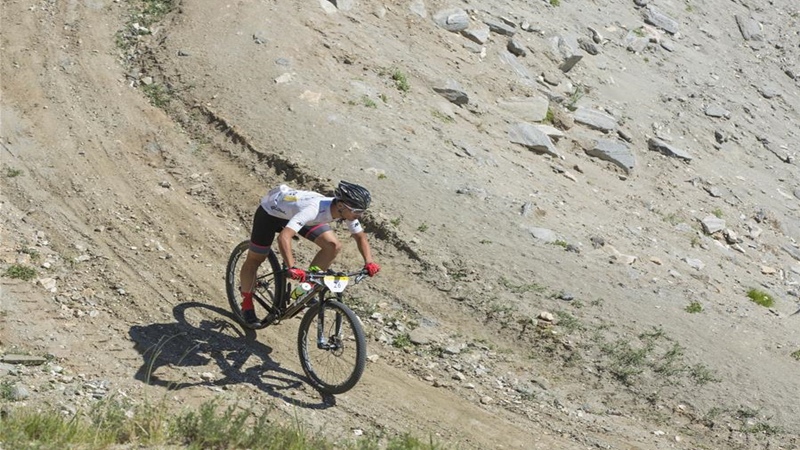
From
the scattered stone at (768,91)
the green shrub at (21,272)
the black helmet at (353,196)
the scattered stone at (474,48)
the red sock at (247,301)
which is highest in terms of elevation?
the scattered stone at (768,91)

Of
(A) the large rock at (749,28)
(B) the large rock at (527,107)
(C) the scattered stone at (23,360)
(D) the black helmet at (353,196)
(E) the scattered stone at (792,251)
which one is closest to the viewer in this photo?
(C) the scattered stone at (23,360)

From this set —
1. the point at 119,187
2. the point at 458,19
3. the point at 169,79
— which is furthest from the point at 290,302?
the point at 458,19

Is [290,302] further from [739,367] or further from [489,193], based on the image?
[739,367]

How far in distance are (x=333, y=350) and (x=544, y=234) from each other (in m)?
4.83

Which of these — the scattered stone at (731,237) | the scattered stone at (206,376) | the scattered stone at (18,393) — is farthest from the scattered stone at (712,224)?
the scattered stone at (18,393)

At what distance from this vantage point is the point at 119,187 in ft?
38.7

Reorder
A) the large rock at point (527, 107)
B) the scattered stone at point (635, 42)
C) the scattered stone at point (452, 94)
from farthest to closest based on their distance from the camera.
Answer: the scattered stone at point (635, 42) → the large rock at point (527, 107) → the scattered stone at point (452, 94)

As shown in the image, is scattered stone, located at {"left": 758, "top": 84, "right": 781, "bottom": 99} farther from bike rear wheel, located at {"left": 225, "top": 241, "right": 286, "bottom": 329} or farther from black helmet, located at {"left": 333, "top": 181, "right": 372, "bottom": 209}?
black helmet, located at {"left": 333, "top": 181, "right": 372, "bottom": 209}

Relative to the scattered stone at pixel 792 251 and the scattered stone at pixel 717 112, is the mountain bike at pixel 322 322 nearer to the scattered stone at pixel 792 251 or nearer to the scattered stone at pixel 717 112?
the scattered stone at pixel 792 251

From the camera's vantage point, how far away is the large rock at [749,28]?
74.1ft

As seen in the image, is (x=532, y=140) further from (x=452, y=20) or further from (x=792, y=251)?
(x=792, y=251)

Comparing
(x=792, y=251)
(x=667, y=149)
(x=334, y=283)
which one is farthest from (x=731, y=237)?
(x=334, y=283)

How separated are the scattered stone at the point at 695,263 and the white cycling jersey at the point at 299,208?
664 centimetres

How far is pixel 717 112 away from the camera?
61.8ft
